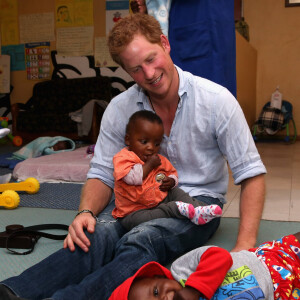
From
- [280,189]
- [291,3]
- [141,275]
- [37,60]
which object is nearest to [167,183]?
[141,275]

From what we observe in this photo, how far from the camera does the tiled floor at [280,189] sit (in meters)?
1.89

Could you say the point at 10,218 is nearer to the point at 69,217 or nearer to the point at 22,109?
the point at 69,217

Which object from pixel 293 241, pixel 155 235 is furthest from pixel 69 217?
pixel 293 241

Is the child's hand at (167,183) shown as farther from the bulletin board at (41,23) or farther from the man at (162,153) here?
the bulletin board at (41,23)

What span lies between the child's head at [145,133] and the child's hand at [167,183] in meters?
0.10

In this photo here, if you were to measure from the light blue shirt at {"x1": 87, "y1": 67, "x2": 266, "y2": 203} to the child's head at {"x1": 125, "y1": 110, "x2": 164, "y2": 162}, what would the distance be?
6cm

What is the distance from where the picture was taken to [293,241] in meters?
1.10

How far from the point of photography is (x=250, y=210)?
4.02 ft

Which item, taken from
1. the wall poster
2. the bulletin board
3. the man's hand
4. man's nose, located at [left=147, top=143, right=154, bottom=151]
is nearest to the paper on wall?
the bulletin board

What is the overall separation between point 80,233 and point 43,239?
0.52 metres

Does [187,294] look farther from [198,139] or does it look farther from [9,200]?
[9,200]

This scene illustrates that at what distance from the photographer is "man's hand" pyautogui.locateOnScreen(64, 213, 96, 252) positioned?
1.10 m

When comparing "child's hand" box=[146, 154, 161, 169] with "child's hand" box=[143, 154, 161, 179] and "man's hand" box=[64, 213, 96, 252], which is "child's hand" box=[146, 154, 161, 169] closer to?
"child's hand" box=[143, 154, 161, 179]

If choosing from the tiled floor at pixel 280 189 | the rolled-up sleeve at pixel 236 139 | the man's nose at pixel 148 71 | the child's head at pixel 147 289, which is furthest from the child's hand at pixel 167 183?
the tiled floor at pixel 280 189
